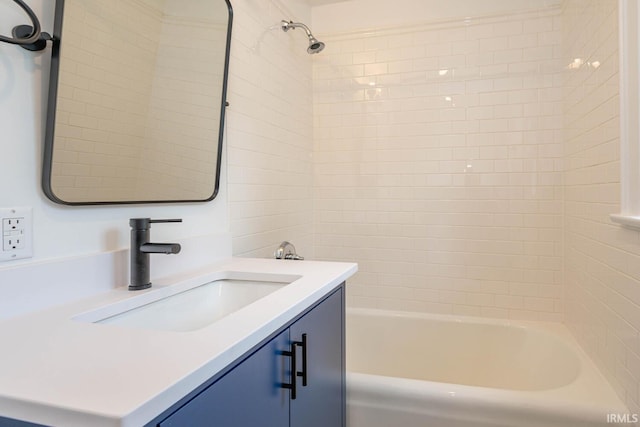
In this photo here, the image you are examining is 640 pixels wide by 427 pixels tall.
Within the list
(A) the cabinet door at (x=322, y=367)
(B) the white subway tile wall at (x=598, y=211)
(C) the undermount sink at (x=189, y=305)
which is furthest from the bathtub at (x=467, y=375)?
(C) the undermount sink at (x=189, y=305)

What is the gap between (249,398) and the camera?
0.76 meters

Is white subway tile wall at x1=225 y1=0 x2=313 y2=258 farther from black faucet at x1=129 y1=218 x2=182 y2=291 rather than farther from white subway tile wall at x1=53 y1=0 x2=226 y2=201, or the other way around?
black faucet at x1=129 y1=218 x2=182 y2=291

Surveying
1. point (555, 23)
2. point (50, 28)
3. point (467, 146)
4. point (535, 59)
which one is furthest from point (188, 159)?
point (555, 23)

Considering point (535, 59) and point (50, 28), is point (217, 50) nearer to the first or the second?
point (50, 28)

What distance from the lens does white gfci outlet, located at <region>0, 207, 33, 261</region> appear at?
32.7 inches

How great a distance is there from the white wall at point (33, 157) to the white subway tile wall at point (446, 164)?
175 cm

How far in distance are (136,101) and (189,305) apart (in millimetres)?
644

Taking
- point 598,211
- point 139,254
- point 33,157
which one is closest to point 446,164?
point 598,211

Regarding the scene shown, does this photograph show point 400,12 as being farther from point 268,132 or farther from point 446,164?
point 268,132

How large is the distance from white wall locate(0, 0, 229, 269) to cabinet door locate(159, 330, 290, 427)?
1.84 ft

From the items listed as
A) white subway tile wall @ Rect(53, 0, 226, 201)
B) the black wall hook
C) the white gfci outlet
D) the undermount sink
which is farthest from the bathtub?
the black wall hook

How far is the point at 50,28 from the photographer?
929mm

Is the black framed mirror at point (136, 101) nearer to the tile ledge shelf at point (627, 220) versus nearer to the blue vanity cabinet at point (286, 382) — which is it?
the blue vanity cabinet at point (286, 382)

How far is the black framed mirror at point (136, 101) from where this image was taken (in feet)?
3.14
